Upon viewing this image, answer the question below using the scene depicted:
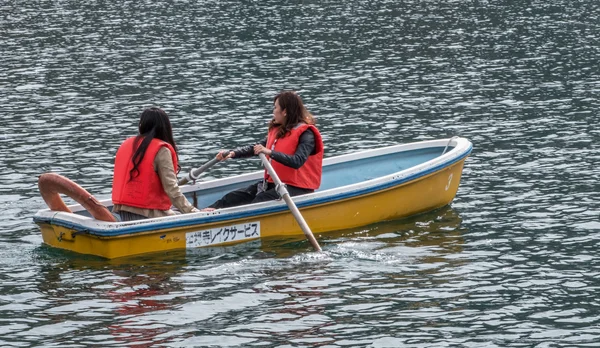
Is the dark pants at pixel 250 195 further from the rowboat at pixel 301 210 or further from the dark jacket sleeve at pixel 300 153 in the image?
the dark jacket sleeve at pixel 300 153

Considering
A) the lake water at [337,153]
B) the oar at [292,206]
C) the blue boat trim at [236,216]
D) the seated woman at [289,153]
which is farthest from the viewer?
the seated woman at [289,153]

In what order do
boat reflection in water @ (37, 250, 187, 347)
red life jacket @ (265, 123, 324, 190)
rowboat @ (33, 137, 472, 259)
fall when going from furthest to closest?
red life jacket @ (265, 123, 324, 190) < rowboat @ (33, 137, 472, 259) < boat reflection in water @ (37, 250, 187, 347)

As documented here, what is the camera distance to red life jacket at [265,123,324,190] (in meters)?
14.8

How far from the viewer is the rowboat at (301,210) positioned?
13625mm

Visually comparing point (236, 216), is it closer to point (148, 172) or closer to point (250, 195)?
point (250, 195)

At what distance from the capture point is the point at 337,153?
20891 millimetres

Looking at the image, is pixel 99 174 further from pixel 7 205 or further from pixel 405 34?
pixel 405 34

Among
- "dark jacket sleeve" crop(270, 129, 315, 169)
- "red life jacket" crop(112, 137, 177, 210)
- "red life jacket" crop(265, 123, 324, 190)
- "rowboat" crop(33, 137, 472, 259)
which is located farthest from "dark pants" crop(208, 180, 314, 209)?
"red life jacket" crop(112, 137, 177, 210)

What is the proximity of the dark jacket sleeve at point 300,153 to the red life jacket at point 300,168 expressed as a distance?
58mm

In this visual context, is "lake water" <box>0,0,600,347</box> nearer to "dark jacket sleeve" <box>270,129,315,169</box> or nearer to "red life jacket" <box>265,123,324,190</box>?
"red life jacket" <box>265,123,324,190</box>

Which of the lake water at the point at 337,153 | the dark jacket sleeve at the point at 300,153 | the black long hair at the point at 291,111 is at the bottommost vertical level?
the lake water at the point at 337,153

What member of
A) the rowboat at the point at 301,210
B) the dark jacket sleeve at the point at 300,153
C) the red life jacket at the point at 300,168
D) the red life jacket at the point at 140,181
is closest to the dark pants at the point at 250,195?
the red life jacket at the point at 300,168

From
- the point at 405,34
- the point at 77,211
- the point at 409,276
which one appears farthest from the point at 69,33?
the point at 409,276

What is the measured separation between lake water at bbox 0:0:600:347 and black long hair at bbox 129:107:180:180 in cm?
122
